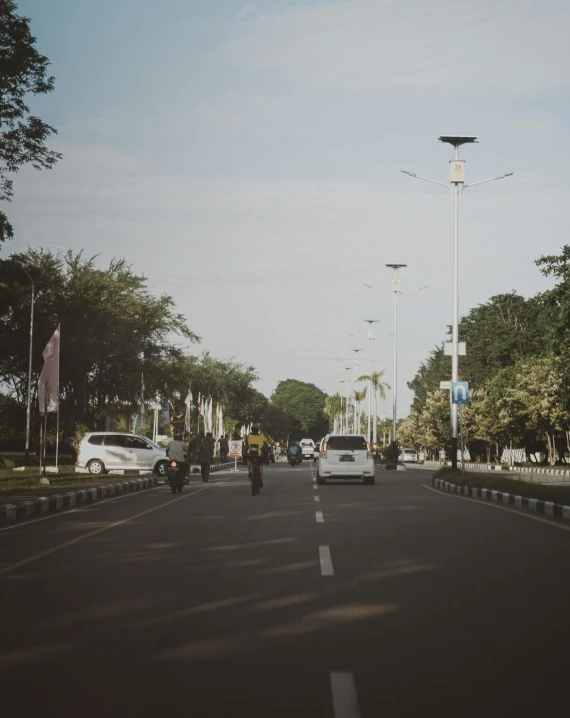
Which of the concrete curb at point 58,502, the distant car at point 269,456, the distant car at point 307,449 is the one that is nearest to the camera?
the concrete curb at point 58,502

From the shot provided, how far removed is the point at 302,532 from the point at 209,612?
6602mm

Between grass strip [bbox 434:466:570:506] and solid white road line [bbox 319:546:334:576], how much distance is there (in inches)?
302

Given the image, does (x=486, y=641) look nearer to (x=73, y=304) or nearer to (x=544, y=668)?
(x=544, y=668)

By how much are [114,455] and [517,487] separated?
19.5m

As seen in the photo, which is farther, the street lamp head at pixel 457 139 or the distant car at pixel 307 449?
the distant car at pixel 307 449

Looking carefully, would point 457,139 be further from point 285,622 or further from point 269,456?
point 285,622

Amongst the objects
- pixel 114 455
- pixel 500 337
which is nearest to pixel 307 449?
pixel 500 337

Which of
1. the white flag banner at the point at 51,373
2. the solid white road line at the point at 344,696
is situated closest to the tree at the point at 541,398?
the white flag banner at the point at 51,373

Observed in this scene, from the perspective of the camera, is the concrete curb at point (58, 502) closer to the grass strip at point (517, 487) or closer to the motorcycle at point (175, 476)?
the motorcycle at point (175, 476)

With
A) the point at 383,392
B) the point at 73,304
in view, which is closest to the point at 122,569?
the point at 73,304

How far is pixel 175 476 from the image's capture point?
84.9 ft

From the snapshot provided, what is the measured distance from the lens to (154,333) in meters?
56.1

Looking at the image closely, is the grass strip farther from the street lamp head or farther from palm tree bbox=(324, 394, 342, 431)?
palm tree bbox=(324, 394, 342, 431)

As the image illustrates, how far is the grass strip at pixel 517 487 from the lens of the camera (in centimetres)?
1994
